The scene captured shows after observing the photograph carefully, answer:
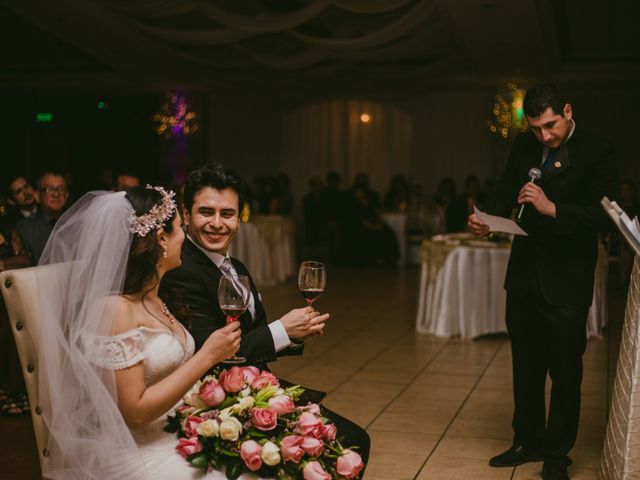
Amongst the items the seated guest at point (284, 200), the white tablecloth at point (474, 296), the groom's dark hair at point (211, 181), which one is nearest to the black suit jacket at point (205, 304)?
the groom's dark hair at point (211, 181)

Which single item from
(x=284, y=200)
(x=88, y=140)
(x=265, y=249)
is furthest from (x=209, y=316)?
(x=88, y=140)

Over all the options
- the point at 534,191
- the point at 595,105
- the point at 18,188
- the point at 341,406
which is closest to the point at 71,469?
the point at 534,191

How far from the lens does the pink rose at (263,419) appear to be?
217cm

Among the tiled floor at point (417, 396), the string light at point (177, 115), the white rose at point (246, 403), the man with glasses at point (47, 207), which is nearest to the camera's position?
the white rose at point (246, 403)

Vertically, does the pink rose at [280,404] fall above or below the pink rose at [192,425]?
above

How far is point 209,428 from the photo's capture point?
2141mm

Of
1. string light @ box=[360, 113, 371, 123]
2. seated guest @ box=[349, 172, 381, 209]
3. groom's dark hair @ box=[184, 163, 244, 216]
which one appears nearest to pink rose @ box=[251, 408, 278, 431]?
groom's dark hair @ box=[184, 163, 244, 216]

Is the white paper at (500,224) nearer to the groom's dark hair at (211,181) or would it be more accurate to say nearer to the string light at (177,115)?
the groom's dark hair at (211,181)

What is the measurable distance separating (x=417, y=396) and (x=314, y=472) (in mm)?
2981

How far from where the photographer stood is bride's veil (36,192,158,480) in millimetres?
2168

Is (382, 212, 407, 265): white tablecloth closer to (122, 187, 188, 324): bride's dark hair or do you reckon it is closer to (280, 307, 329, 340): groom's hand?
(280, 307, 329, 340): groom's hand

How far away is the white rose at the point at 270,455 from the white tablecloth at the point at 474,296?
5.00 metres

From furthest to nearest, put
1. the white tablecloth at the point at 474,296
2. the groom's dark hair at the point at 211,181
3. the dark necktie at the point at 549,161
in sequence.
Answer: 1. the white tablecloth at the point at 474,296
2. the dark necktie at the point at 549,161
3. the groom's dark hair at the point at 211,181

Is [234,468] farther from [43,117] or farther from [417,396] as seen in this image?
[43,117]
